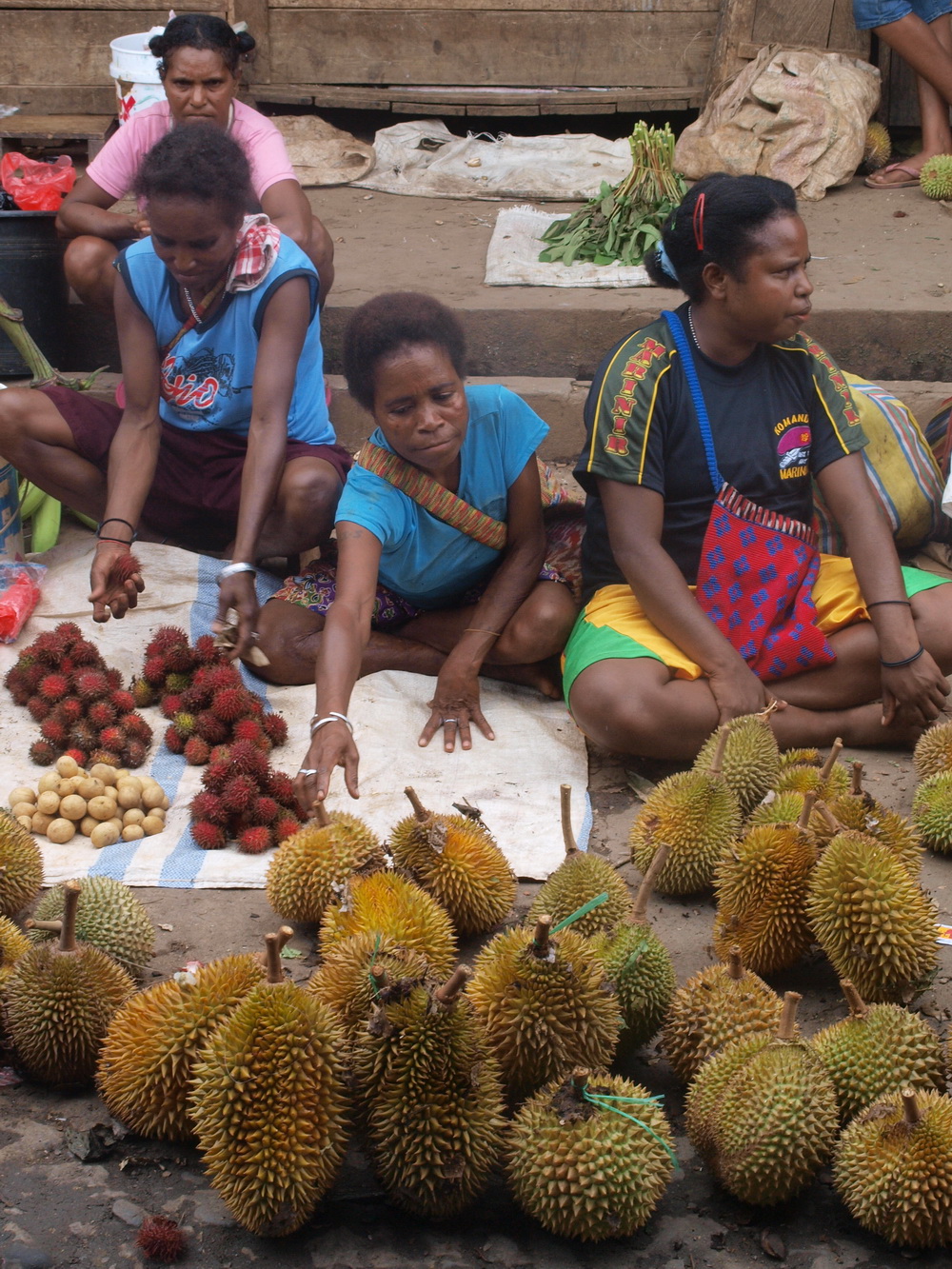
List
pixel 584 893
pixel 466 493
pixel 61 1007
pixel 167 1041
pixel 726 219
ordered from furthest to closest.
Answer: pixel 466 493 < pixel 726 219 < pixel 584 893 < pixel 61 1007 < pixel 167 1041

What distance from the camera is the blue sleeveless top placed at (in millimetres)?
3551

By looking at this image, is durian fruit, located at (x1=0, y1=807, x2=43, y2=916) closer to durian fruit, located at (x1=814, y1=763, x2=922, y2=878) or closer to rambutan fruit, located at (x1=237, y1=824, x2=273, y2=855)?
rambutan fruit, located at (x1=237, y1=824, x2=273, y2=855)

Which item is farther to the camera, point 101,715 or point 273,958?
point 101,715

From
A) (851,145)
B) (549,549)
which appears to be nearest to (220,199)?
(549,549)

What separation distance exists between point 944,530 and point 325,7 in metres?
4.61

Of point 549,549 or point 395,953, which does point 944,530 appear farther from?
point 395,953

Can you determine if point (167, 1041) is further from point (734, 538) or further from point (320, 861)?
point (734, 538)

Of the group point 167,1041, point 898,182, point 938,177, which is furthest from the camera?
point 898,182

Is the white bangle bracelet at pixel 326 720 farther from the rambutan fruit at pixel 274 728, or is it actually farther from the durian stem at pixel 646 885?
the durian stem at pixel 646 885

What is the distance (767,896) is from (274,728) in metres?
1.49

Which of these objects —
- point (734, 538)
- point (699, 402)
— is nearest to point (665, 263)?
point (699, 402)

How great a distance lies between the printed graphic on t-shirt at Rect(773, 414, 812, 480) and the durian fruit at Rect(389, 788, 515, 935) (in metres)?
1.37

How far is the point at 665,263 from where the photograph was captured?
305cm

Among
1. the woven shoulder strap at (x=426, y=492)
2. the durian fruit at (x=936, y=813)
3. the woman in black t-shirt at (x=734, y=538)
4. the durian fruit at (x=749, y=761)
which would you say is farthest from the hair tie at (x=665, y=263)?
the durian fruit at (x=936, y=813)
